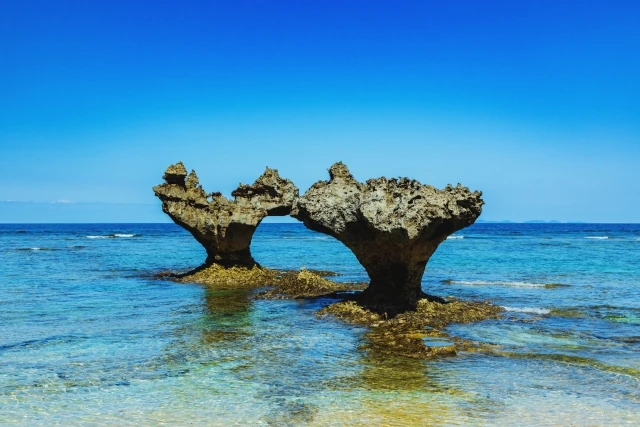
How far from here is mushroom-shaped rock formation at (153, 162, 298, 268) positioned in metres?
25.5

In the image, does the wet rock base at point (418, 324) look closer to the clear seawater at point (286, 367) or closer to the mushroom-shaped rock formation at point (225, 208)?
the clear seawater at point (286, 367)

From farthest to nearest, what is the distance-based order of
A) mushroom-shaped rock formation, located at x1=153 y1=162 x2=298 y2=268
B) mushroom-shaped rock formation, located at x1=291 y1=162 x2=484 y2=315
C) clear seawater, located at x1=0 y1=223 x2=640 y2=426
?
1. mushroom-shaped rock formation, located at x1=153 y1=162 x2=298 y2=268
2. mushroom-shaped rock formation, located at x1=291 y1=162 x2=484 y2=315
3. clear seawater, located at x1=0 y1=223 x2=640 y2=426

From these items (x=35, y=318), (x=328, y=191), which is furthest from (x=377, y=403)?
(x=35, y=318)

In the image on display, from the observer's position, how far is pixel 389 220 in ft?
49.6

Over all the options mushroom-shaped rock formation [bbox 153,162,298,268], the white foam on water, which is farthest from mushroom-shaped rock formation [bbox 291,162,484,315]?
mushroom-shaped rock formation [bbox 153,162,298,268]

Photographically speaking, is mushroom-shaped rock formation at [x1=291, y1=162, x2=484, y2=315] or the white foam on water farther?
the white foam on water

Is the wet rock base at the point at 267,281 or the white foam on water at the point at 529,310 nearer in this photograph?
the white foam on water at the point at 529,310

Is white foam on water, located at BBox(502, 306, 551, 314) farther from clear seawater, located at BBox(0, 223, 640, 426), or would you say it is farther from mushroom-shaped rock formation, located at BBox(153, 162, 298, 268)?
mushroom-shaped rock formation, located at BBox(153, 162, 298, 268)

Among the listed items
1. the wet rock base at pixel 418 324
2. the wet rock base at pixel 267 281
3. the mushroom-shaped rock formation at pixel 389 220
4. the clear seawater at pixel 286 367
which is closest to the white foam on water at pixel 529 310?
the clear seawater at pixel 286 367

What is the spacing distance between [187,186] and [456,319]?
15744 mm

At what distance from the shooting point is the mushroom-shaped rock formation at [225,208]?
2552 centimetres

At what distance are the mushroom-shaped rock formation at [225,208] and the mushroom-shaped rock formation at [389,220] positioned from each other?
7568 mm

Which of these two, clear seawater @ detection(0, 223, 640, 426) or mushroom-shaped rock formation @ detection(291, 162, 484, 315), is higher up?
mushroom-shaped rock formation @ detection(291, 162, 484, 315)

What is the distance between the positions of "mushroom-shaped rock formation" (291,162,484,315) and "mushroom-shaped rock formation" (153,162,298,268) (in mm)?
7568
